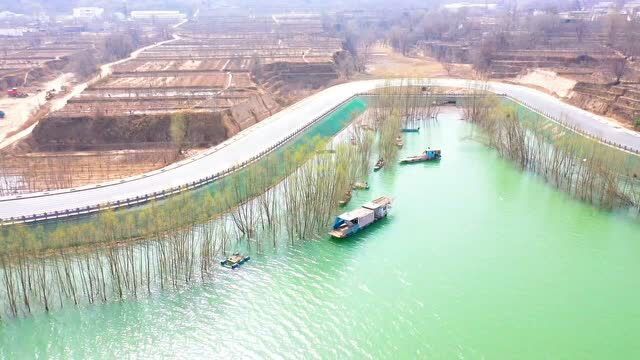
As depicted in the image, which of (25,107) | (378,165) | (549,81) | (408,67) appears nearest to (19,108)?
(25,107)

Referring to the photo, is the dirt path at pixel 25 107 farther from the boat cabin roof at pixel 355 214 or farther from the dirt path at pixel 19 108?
the boat cabin roof at pixel 355 214

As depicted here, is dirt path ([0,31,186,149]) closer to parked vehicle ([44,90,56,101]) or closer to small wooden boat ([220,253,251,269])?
parked vehicle ([44,90,56,101])

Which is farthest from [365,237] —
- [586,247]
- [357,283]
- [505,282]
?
[586,247]

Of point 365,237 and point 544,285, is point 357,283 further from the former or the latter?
point 544,285

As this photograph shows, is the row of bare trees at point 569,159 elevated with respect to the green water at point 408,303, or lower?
elevated

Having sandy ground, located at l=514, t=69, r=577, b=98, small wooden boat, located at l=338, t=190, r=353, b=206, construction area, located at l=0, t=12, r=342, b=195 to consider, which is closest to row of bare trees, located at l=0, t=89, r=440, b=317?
small wooden boat, located at l=338, t=190, r=353, b=206

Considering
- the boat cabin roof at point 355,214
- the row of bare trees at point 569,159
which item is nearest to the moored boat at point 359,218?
the boat cabin roof at point 355,214

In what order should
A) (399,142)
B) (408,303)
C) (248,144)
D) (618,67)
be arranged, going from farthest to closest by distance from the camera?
(618,67) < (399,142) < (248,144) < (408,303)

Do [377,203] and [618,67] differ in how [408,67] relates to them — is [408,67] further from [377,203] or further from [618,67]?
[377,203]
